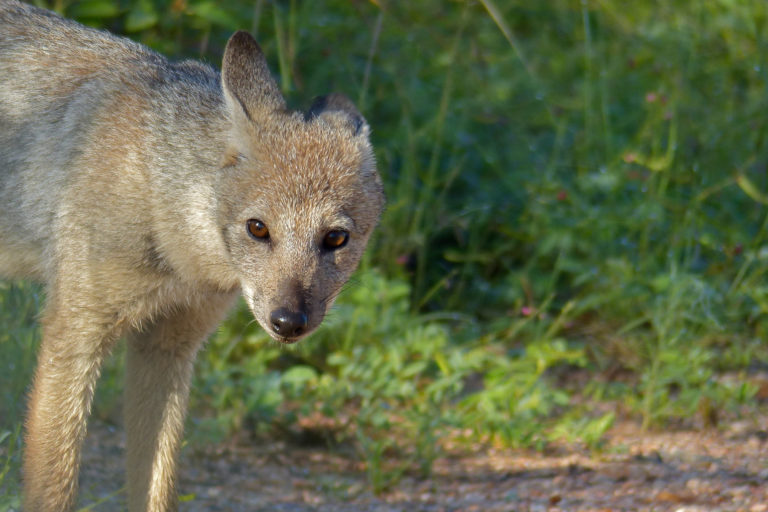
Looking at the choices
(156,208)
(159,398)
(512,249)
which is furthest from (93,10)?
(512,249)

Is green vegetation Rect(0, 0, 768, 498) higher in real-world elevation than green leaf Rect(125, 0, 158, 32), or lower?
lower

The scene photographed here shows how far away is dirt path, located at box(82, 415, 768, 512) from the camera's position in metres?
4.34

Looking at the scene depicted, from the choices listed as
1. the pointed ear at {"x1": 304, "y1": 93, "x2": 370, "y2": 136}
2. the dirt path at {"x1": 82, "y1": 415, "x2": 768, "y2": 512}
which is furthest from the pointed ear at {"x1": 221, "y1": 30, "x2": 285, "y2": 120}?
the dirt path at {"x1": 82, "y1": 415, "x2": 768, "y2": 512}

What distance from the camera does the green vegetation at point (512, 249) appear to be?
497cm

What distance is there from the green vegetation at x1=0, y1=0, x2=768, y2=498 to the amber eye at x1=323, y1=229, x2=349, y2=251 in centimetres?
60

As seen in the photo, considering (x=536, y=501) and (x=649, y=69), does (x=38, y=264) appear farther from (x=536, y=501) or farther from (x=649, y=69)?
(x=649, y=69)

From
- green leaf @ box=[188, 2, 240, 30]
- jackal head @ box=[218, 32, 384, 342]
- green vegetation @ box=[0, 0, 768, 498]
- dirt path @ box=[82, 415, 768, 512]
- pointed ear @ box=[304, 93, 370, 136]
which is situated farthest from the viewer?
green leaf @ box=[188, 2, 240, 30]

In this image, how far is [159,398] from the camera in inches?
159

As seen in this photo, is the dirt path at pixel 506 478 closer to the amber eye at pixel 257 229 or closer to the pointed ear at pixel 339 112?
the amber eye at pixel 257 229

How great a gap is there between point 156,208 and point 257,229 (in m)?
0.39

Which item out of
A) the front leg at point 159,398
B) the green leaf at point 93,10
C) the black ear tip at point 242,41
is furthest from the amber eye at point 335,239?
the green leaf at point 93,10

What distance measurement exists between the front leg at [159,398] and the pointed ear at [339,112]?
77 cm

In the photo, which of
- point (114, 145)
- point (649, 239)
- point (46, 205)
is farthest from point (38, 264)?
point (649, 239)

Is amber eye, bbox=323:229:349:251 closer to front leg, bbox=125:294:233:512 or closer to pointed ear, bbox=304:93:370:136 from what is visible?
→ pointed ear, bbox=304:93:370:136
